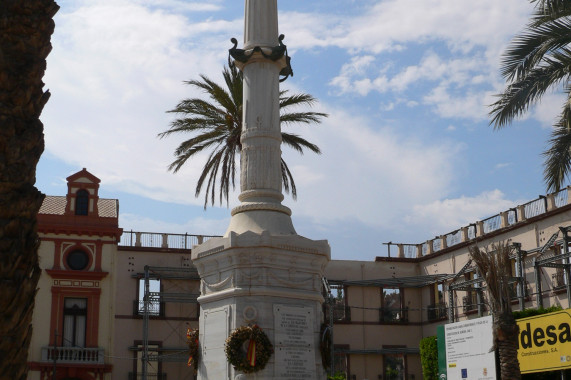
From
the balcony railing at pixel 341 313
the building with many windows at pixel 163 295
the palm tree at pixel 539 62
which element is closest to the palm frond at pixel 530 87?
the palm tree at pixel 539 62

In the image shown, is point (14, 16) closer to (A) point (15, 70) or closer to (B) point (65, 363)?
(A) point (15, 70)

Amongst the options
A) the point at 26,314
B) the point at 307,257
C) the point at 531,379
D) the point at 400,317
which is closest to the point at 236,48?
the point at 307,257

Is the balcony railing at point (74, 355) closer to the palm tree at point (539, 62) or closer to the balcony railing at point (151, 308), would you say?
the balcony railing at point (151, 308)

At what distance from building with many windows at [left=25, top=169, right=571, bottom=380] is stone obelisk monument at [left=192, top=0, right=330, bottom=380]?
16.2 m

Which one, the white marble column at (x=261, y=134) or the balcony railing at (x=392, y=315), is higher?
the white marble column at (x=261, y=134)

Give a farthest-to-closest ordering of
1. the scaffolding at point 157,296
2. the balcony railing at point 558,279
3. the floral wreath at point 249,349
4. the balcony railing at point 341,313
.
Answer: the balcony railing at point 341,313 → the scaffolding at point 157,296 → the balcony railing at point 558,279 → the floral wreath at point 249,349

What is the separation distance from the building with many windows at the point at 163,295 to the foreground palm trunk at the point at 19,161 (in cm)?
2920

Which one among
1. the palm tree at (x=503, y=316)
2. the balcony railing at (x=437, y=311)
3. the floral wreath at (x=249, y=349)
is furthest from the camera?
the balcony railing at (x=437, y=311)

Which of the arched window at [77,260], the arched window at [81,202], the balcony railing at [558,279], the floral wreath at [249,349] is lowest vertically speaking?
the floral wreath at [249,349]

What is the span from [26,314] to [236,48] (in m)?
14.9

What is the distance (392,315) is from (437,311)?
283 centimetres

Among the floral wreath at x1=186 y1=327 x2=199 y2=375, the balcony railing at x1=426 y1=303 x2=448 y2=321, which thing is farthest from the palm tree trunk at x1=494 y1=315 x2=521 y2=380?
the balcony railing at x1=426 y1=303 x2=448 y2=321

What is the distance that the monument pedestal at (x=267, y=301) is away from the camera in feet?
57.4

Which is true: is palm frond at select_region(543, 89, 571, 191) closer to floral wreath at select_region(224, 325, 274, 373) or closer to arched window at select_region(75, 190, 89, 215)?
floral wreath at select_region(224, 325, 274, 373)
